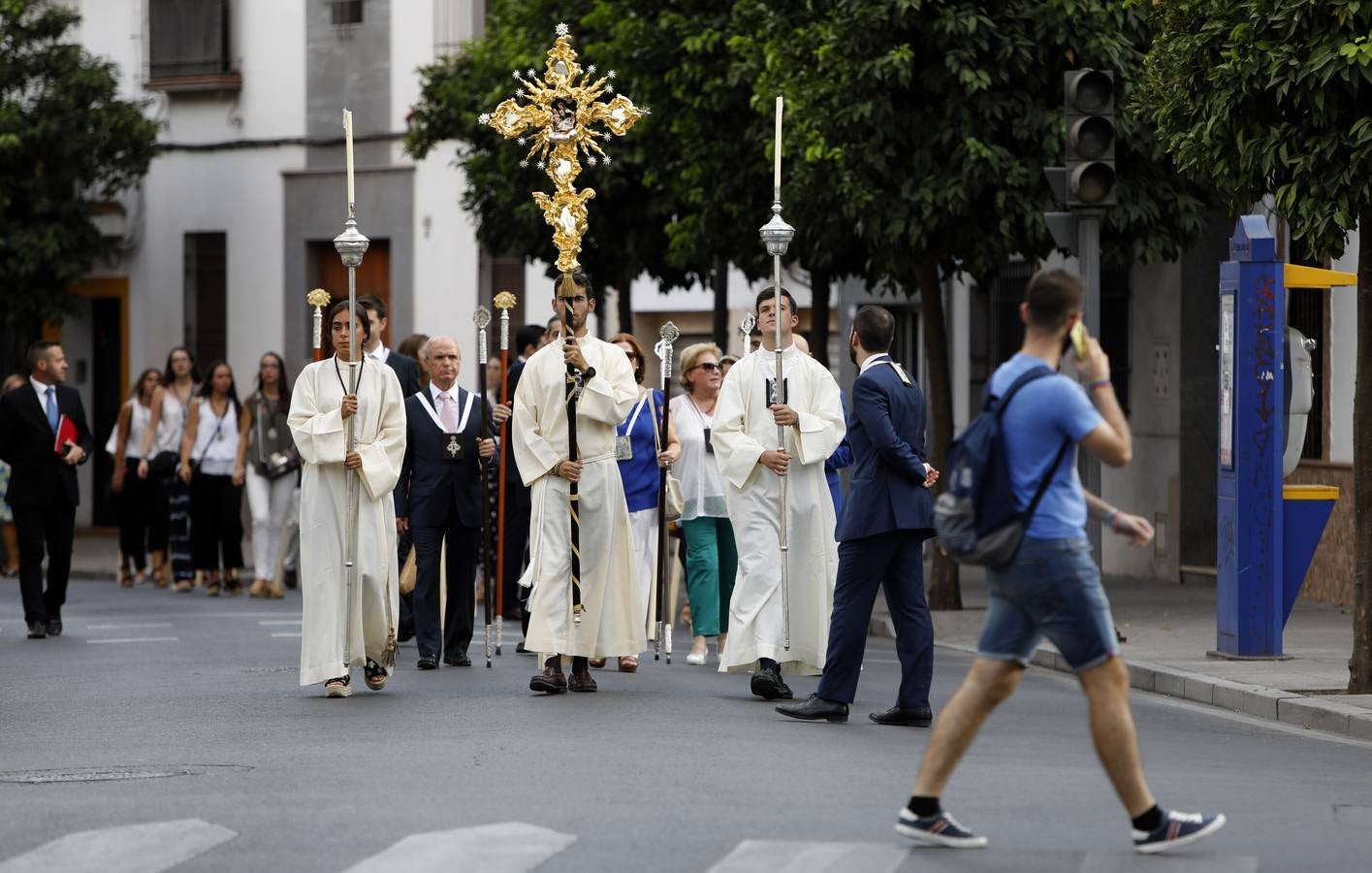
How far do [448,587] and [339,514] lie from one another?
6.34ft

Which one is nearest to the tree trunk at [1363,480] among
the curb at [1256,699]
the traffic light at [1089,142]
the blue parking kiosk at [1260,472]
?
the curb at [1256,699]

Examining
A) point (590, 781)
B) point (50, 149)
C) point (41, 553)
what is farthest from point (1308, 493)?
point (50, 149)

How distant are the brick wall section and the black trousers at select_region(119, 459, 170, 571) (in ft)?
32.0

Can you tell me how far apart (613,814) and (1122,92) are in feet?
33.3

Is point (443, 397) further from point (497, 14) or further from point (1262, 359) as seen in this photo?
point (497, 14)

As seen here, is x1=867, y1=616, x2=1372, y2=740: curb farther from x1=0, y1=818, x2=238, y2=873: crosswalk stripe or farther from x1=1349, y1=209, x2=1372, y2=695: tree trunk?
x1=0, y1=818, x2=238, y2=873: crosswalk stripe

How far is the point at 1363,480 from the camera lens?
12.0 metres

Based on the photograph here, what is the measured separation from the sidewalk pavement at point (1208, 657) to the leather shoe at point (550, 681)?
10.9 feet

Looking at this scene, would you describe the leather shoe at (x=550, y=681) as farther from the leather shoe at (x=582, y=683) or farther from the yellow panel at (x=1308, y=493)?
the yellow panel at (x=1308, y=493)

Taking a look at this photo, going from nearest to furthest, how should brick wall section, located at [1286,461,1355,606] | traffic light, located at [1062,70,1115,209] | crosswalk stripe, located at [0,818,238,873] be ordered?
1. crosswalk stripe, located at [0,818,238,873]
2. traffic light, located at [1062,70,1115,209]
3. brick wall section, located at [1286,461,1355,606]

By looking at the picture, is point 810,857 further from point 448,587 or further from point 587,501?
point 448,587

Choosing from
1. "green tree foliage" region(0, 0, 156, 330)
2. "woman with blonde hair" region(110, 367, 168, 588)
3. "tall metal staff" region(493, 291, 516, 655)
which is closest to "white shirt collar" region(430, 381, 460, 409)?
"tall metal staff" region(493, 291, 516, 655)

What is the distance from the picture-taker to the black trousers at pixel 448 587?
13.3 m

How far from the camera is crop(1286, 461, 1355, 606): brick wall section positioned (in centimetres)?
1778
